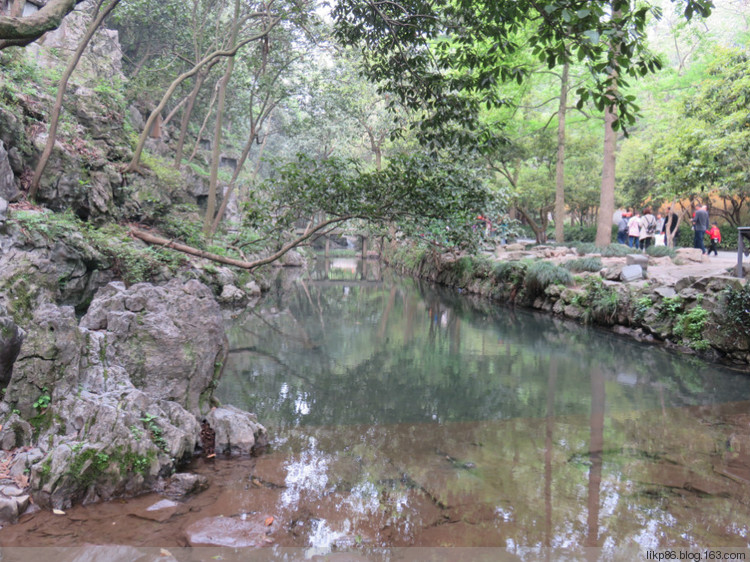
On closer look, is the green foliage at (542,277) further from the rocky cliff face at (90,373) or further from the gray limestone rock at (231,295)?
the rocky cliff face at (90,373)

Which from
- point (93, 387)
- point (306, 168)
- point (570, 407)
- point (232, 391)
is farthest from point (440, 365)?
point (93, 387)

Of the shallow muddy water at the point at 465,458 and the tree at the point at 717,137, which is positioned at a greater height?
the tree at the point at 717,137

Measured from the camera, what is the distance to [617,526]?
12.1 feet

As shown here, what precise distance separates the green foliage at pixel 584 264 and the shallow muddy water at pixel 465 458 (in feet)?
14.4

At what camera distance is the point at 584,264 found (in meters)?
14.6

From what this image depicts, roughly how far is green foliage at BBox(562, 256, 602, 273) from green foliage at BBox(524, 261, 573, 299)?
0.46 metres

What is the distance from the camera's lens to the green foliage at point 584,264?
14.4m

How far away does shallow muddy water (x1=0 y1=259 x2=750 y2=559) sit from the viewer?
3.48 metres

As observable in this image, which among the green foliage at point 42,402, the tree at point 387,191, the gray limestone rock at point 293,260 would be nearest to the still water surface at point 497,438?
the green foliage at point 42,402

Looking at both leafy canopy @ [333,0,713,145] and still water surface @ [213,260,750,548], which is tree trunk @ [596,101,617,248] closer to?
still water surface @ [213,260,750,548]

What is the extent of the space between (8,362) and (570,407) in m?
6.34

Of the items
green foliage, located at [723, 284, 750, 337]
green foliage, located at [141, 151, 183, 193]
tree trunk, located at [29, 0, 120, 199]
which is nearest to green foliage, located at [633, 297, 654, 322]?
green foliage, located at [723, 284, 750, 337]

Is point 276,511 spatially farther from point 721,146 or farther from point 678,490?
point 721,146

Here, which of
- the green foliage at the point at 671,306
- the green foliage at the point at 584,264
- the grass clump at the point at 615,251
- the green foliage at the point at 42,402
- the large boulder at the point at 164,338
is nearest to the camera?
the green foliage at the point at 42,402
